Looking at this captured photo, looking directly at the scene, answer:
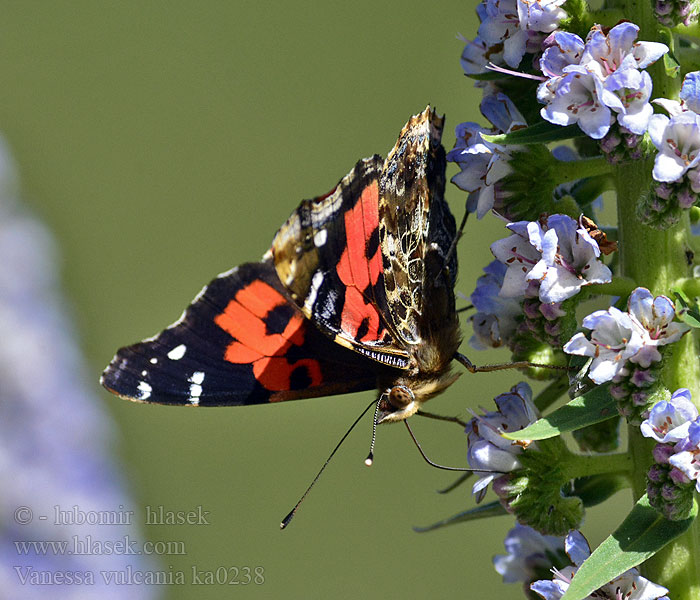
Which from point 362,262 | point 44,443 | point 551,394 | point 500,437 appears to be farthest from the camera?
point 44,443

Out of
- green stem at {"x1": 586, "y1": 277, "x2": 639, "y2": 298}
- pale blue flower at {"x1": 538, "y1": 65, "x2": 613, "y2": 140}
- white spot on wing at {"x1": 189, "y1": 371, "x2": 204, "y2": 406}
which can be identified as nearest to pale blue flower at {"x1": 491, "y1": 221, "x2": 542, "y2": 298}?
green stem at {"x1": 586, "y1": 277, "x2": 639, "y2": 298}

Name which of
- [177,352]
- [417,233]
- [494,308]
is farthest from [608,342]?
[177,352]

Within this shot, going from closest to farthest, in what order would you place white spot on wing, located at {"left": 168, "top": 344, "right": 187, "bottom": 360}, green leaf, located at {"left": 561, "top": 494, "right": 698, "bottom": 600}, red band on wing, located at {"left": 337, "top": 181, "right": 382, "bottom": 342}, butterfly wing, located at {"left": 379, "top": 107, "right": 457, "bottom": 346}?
1. green leaf, located at {"left": 561, "top": 494, "right": 698, "bottom": 600}
2. butterfly wing, located at {"left": 379, "top": 107, "right": 457, "bottom": 346}
3. red band on wing, located at {"left": 337, "top": 181, "right": 382, "bottom": 342}
4. white spot on wing, located at {"left": 168, "top": 344, "right": 187, "bottom": 360}

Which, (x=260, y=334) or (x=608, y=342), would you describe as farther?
(x=260, y=334)

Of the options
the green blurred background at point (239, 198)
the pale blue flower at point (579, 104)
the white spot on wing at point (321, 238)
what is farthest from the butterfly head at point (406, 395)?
the green blurred background at point (239, 198)

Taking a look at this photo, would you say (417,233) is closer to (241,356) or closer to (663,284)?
(241,356)

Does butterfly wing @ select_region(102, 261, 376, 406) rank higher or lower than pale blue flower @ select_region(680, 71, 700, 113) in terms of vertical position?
lower

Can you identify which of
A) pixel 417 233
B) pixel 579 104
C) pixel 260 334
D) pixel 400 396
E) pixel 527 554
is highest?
pixel 579 104

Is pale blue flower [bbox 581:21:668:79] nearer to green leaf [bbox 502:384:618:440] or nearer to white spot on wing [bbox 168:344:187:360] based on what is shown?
green leaf [bbox 502:384:618:440]
